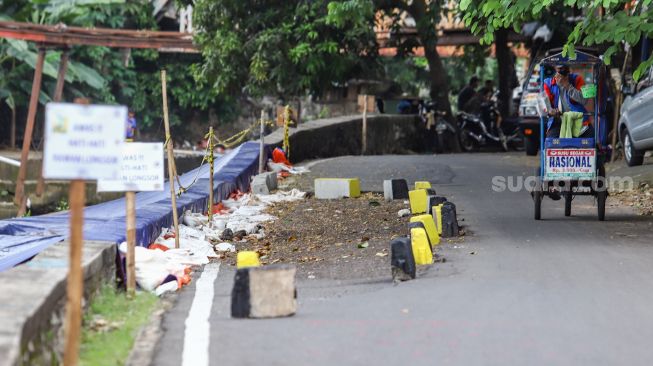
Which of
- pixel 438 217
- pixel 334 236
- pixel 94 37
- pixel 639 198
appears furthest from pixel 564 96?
pixel 94 37

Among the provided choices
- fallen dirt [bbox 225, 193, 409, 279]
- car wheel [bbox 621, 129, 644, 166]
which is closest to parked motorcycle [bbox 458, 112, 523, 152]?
car wheel [bbox 621, 129, 644, 166]

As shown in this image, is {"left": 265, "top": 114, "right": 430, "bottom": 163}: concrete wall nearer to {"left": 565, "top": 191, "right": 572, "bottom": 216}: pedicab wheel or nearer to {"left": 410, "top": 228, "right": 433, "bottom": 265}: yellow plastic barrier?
{"left": 565, "top": 191, "right": 572, "bottom": 216}: pedicab wheel

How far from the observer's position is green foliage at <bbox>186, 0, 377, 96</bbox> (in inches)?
1120

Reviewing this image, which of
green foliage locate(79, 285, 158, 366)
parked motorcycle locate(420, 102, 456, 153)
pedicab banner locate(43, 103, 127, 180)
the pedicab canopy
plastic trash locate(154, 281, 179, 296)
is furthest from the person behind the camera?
parked motorcycle locate(420, 102, 456, 153)

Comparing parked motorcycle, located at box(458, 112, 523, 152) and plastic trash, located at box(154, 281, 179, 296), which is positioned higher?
parked motorcycle, located at box(458, 112, 523, 152)

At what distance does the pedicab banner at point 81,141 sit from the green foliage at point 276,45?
830 inches

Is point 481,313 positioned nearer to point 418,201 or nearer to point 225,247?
point 225,247

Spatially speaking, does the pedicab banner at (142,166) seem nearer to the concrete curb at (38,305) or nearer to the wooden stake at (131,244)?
the wooden stake at (131,244)

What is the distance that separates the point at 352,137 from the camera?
28719 mm

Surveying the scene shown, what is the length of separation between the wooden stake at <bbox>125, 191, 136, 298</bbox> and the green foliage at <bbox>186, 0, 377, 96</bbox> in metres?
18.1

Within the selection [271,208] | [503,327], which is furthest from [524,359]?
[271,208]

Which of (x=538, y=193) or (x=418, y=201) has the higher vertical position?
(x=538, y=193)

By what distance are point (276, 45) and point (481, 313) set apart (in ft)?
67.2

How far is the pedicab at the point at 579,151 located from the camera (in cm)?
1373
